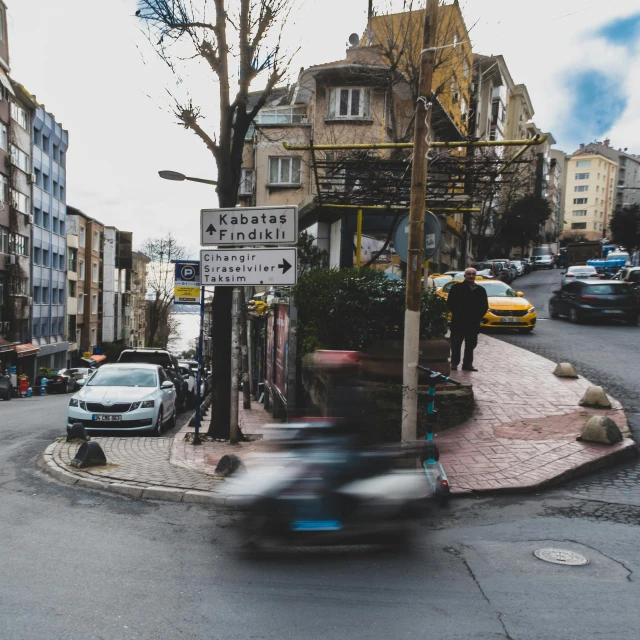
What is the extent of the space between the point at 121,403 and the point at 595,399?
340 inches

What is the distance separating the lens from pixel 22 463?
961 cm

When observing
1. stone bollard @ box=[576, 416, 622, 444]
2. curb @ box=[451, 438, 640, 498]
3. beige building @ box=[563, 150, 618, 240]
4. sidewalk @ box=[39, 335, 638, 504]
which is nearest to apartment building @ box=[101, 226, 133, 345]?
sidewalk @ box=[39, 335, 638, 504]

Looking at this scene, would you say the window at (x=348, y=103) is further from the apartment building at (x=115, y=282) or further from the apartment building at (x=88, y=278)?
the apartment building at (x=115, y=282)

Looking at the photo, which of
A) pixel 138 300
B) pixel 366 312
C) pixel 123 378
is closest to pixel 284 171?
pixel 123 378

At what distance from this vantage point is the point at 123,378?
14.4 meters

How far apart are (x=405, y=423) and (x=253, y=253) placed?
3268 millimetres

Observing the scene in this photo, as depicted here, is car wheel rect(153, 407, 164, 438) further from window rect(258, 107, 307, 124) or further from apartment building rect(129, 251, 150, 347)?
apartment building rect(129, 251, 150, 347)

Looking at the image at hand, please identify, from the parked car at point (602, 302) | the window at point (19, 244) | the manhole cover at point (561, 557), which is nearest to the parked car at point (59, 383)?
the window at point (19, 244)

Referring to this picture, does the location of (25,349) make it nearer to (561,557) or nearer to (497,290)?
(497,290)

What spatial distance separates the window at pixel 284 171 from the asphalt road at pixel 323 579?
29566mm

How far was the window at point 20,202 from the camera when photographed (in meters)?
44.8

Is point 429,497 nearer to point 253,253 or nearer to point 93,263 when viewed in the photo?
point 253,253

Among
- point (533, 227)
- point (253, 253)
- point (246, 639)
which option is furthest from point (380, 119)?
point (533, 227)

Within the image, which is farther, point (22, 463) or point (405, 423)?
point (22, 463)
